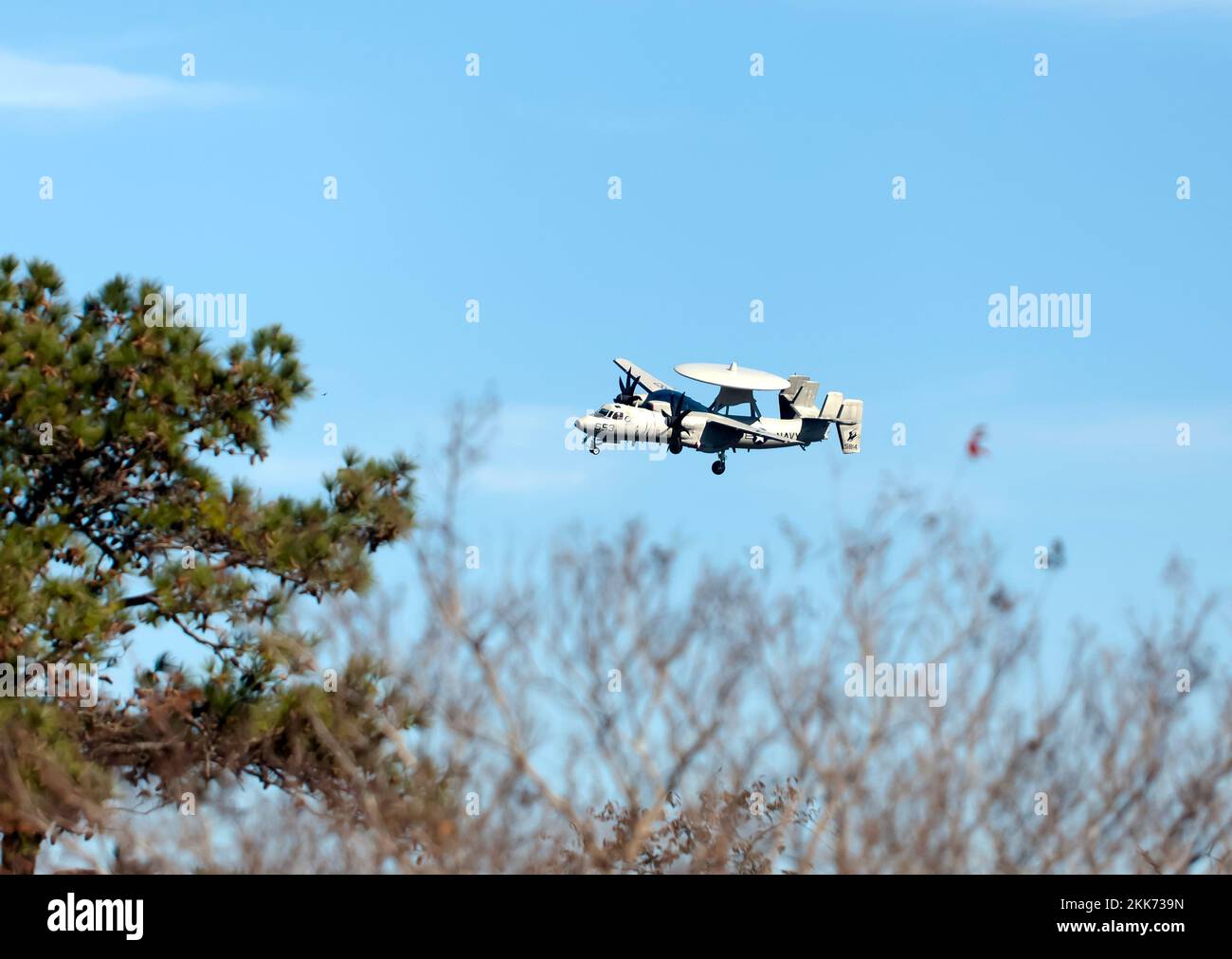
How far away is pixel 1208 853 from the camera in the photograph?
25938mm

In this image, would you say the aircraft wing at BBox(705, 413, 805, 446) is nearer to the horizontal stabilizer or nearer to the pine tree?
the horizontal stabilizer

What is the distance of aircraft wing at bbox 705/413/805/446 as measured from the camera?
39.4m

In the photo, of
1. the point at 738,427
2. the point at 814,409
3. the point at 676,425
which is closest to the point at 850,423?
the point at 814,409

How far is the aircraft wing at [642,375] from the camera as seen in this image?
40594 millimetres

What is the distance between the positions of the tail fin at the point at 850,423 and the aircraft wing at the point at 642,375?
14.6 ft

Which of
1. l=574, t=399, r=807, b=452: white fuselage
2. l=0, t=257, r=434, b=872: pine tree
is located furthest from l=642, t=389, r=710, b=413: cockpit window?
l=0, t=257, r=434, b=872: pine tree

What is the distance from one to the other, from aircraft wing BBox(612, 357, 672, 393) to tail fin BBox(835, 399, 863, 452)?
4.45m

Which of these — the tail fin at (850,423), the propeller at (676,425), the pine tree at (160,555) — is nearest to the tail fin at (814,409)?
the tail fin at (850,423)

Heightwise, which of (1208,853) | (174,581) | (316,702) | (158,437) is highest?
(158,437)
